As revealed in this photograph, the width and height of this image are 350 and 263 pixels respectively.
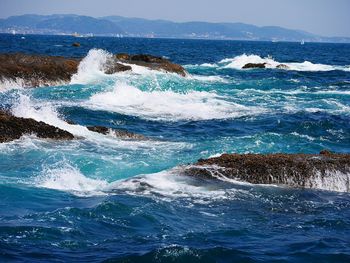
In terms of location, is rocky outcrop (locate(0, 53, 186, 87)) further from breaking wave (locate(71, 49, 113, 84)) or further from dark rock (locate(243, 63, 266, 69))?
dark rock (locate(243, 63, 266, 69))

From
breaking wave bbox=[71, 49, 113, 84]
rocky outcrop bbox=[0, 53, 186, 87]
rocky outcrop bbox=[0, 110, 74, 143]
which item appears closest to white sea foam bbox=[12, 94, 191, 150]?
rocky outcrop bbox=[0, 110, 74, 143]

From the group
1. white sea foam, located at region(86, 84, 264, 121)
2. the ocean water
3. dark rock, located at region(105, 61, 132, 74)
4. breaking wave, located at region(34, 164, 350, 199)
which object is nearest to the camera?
the ocean water

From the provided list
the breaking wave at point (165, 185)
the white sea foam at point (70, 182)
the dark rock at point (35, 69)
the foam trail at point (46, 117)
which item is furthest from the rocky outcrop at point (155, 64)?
the breaking wave at point (165, 185)

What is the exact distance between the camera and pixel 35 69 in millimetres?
29719

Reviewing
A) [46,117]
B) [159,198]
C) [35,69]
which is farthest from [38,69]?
[159,198]

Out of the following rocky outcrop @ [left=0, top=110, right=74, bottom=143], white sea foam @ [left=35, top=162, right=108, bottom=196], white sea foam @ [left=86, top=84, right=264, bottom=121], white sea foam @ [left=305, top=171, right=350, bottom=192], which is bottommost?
white sea foam @ [left=86, top=84, right=264, bottom=121]

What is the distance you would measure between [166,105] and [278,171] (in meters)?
13.8

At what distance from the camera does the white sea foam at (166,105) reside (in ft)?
73.8

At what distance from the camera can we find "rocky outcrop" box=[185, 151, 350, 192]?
1127cm

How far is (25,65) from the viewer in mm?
29422

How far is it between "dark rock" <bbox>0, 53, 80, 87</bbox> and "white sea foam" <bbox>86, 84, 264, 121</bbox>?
4.54 m

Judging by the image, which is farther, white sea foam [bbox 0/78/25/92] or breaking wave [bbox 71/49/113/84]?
breaking wave [bbox 71/49/113/84]

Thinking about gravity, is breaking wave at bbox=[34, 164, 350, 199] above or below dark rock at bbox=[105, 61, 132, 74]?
below

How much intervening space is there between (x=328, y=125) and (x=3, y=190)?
13.8 metres
